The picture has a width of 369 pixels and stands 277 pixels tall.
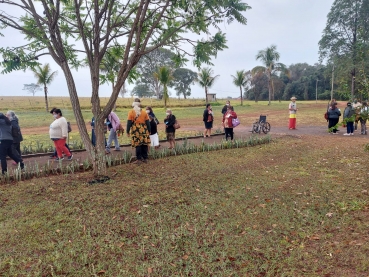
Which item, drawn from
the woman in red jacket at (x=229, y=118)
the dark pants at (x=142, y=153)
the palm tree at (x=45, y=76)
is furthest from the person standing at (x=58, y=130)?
the palm tree at (x=45, y=76)

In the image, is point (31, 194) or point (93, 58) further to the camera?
point (93, 58)

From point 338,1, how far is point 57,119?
38281 mm

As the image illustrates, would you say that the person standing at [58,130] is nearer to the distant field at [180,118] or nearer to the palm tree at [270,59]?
the distant field at [180,118]

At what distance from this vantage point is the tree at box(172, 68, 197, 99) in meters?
76.4

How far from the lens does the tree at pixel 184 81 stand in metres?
76.4

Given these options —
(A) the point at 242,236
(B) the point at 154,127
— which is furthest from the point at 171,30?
(A) the point at 242,236

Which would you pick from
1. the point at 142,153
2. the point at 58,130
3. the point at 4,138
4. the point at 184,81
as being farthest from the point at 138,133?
the point at 184,81

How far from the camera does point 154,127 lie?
31.3 ft

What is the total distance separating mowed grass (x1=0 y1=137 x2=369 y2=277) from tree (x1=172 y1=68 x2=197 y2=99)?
70.9 m

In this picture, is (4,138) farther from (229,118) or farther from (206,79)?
(206,79)

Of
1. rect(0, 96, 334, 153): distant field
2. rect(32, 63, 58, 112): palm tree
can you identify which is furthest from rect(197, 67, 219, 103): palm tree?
rect(32, 63, 58, 112): palm tree

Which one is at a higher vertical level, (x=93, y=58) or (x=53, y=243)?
(x=93, y=58)

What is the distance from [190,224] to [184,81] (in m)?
76.1

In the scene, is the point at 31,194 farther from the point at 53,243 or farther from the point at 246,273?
the point at 246,273
